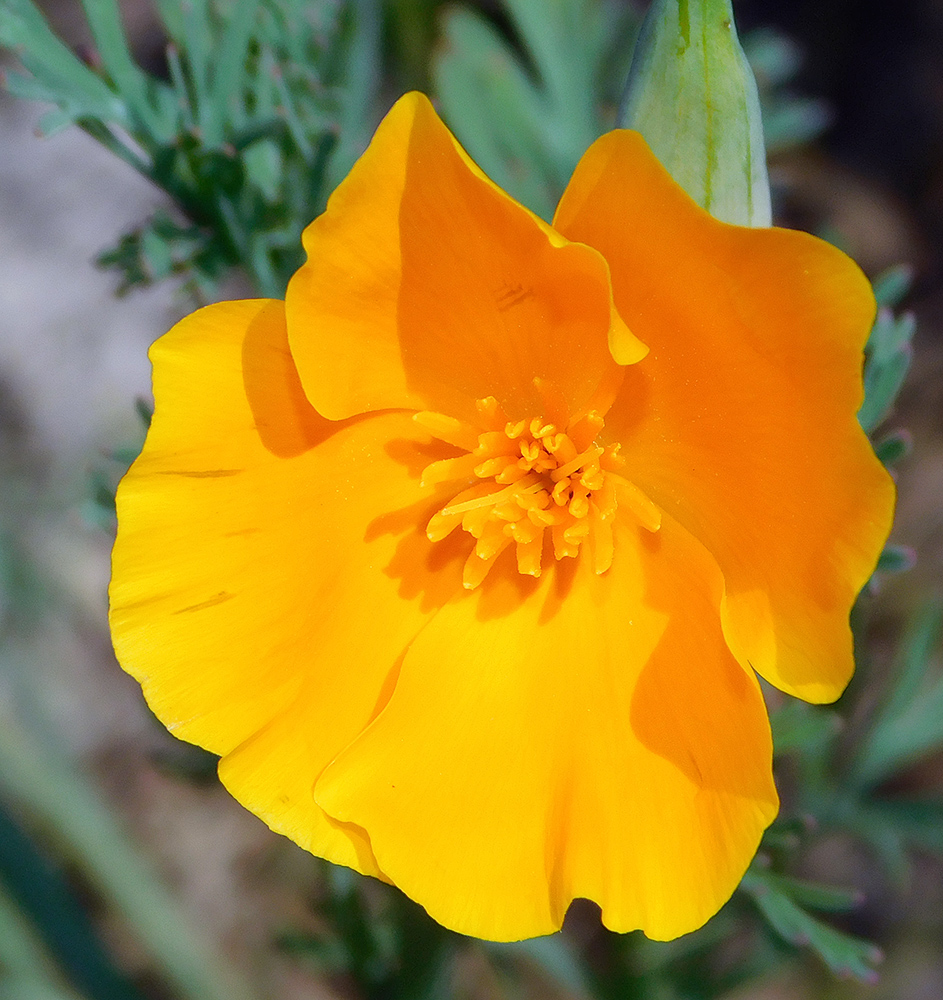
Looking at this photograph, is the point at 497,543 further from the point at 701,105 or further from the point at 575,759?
the point at 701,105

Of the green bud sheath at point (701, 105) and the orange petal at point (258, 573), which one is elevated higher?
the green bud sheath at point (701, 105)

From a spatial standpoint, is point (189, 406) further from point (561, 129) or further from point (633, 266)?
point (561, 129)

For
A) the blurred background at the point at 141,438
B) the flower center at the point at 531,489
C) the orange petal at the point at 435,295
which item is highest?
the orange petal at the point at 435,295

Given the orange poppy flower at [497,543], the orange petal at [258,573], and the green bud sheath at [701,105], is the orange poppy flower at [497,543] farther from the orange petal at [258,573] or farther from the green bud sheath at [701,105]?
the green bud sheath at [701,105]

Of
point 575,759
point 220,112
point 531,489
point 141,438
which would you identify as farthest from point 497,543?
point 141,438

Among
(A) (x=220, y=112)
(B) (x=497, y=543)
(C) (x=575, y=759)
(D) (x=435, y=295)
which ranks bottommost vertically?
(C) (x=575, y=759)

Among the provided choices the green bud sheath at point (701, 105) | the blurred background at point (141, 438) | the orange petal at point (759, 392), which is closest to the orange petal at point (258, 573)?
the orange petal at point (759, 392)
